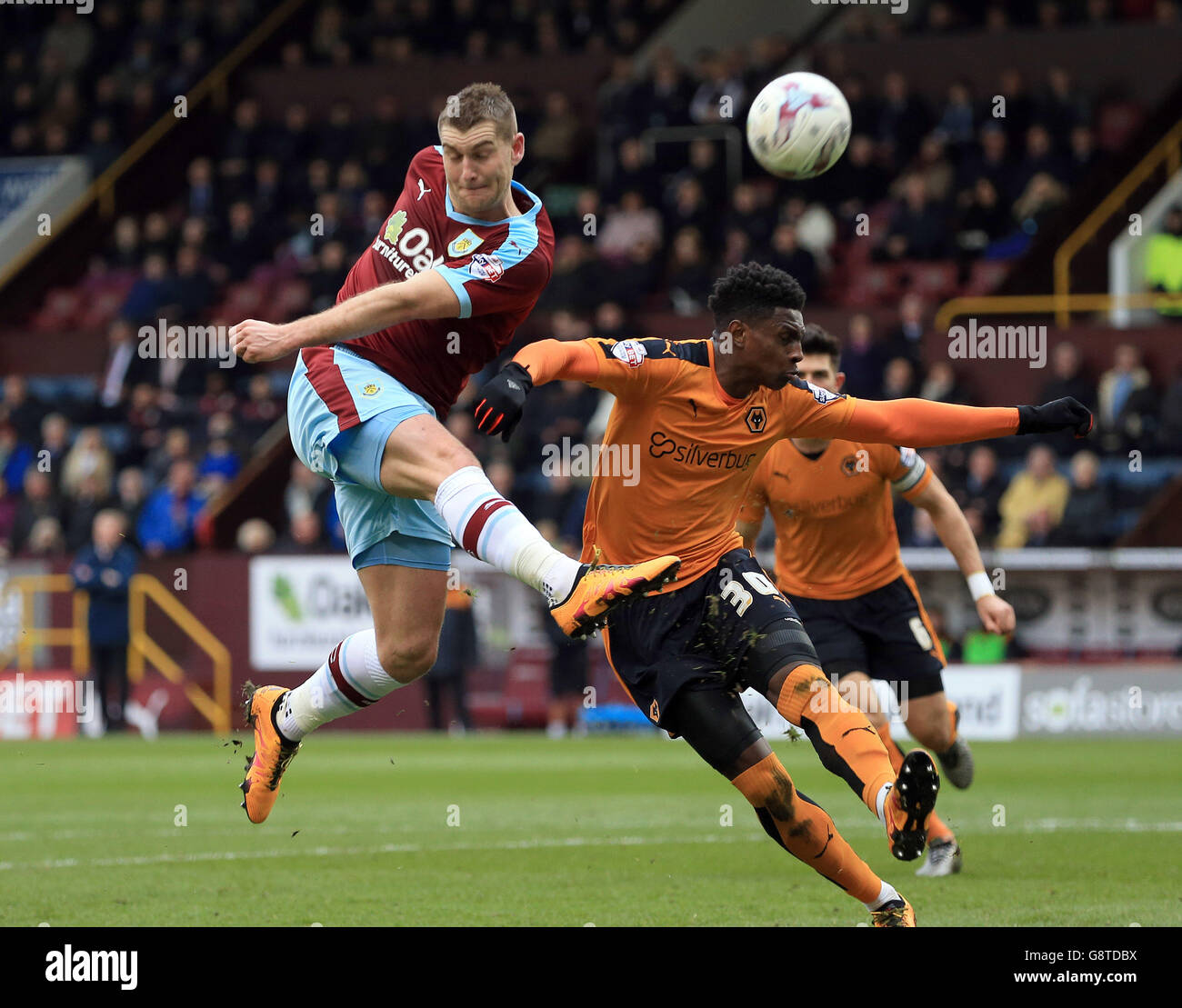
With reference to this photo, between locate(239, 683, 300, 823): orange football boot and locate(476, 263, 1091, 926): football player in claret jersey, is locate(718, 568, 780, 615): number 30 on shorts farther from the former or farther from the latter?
locate(239, 683, 300, 823): orange football boot

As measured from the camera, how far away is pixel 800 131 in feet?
25.4

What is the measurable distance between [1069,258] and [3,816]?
12.6 meters

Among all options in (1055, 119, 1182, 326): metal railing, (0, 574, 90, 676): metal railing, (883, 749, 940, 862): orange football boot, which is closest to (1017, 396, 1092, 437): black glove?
(883, 749, 940, 862): orange football boot

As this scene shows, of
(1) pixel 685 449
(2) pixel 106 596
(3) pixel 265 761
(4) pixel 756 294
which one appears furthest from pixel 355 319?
(2) pixel 106 596

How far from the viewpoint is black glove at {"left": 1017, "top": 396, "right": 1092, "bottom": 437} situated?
21.2 ft

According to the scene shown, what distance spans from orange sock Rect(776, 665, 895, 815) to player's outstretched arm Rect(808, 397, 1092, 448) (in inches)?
36.7

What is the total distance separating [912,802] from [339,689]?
257 cm

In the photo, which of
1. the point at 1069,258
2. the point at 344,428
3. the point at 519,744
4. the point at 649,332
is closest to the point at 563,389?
the point at 649,332

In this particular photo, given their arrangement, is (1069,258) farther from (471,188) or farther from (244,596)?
(471,188)

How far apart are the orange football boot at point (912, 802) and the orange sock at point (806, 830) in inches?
12.4

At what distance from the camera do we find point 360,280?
279 inches

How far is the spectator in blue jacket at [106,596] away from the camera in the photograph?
19016mm

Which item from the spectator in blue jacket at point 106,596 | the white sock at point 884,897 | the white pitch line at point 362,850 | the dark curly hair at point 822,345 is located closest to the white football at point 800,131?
the dark curly hair at point 822,345
